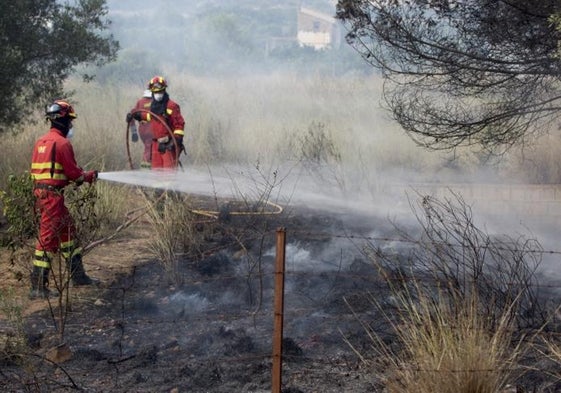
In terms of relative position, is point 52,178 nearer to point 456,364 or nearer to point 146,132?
point 146,132

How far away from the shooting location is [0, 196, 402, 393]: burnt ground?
16.7ft

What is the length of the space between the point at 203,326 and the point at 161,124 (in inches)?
175

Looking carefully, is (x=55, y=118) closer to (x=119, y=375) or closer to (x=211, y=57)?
(x=119, y=375)

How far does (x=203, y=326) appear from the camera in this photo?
6.21 meters

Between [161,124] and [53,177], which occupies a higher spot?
[161,124]

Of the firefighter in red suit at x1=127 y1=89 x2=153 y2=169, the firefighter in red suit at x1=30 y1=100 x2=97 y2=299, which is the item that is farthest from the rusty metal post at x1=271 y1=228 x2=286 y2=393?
the firefighter in red suit at x1=127 y1=89 x2=153 y2=169

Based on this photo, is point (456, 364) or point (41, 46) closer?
point (456, 364)

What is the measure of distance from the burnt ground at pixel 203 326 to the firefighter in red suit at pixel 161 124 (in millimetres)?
1630

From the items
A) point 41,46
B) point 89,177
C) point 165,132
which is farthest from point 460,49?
point 41,46

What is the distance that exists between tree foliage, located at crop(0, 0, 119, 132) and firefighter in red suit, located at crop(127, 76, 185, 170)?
1.54 meters

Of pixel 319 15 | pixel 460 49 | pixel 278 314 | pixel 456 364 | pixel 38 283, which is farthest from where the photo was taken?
pixel 319 15

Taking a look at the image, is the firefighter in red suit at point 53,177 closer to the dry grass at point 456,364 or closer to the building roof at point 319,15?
the dry grass at point 456,364

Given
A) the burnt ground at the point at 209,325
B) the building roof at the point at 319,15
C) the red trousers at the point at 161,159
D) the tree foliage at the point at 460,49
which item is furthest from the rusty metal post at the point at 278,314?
the building roof at the point at 319,15

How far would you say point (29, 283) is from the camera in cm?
766
